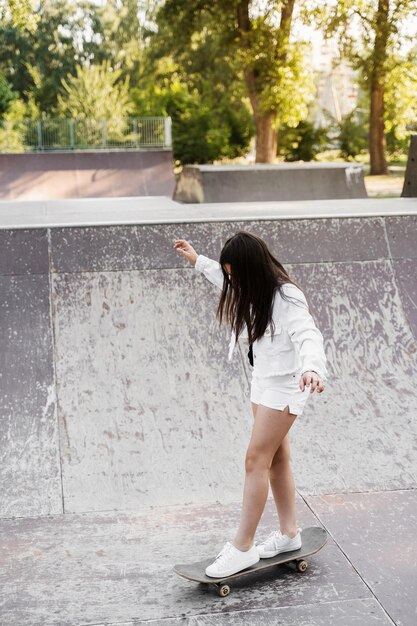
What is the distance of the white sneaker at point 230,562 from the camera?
3.93m

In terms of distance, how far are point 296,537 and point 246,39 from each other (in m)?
24.7

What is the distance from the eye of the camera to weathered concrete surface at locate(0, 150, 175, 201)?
26734 mm

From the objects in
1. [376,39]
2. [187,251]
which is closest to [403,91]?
[376,39]

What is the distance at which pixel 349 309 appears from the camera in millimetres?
7023

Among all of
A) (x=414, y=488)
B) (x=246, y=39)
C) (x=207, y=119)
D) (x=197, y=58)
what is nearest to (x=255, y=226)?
(x=414, y=488)

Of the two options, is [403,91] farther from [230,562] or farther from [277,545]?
[230,562]

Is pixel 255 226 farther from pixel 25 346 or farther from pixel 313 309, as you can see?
pixel 25 346

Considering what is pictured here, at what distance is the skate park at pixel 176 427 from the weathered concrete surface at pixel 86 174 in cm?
1970

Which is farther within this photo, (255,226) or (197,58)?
(197,58)

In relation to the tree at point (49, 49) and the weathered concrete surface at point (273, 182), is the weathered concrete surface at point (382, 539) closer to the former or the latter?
the weathered concrete surface at point (273, 182)

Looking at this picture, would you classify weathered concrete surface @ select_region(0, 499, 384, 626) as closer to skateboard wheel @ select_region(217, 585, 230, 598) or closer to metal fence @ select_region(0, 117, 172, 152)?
skateboard wheel @ select_region(217, 585, 230, 598)

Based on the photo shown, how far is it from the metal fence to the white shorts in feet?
92.0

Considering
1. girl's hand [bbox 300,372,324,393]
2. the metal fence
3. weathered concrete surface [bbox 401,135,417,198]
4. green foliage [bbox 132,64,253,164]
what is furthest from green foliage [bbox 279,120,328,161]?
girl's hand [bbox 300,372,324,393]

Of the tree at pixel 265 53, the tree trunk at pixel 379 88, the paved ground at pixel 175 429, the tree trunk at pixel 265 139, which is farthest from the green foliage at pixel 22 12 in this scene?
the paved ground at pixel 175 429
